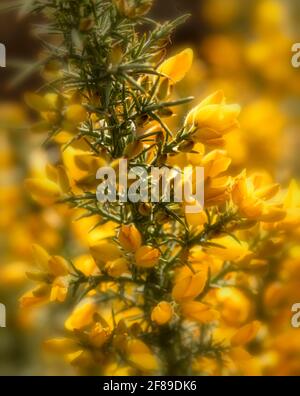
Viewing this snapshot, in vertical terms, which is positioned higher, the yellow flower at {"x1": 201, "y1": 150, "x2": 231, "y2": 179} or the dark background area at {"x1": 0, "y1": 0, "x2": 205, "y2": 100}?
the dark background area at {"x1": 0, "y1": 0, "x2": 205, "y2": 100}

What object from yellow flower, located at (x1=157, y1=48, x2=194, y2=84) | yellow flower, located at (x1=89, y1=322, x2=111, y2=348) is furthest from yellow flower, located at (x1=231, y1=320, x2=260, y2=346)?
yellow flower, located at (x1=157, y1=48, x2=194, y2=84)

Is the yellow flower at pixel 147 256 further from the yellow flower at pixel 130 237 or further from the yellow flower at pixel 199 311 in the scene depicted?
the yellow flower at pixel 199 311

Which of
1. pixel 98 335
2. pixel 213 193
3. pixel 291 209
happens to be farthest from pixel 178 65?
pixel 98 335

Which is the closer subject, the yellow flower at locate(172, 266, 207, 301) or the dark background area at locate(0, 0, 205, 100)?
the yellow flower at locate(172, 266, 207, 301)

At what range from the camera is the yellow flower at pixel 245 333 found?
1245 mm

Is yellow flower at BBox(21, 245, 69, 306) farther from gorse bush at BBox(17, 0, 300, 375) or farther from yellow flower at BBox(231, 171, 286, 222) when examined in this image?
yellow flower at BBox(231, 171, 286, 222)

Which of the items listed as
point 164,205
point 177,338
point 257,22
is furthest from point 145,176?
point 257,22

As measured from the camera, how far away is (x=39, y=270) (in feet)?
3.99

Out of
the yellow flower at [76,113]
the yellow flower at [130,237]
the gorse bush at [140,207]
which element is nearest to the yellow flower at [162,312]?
the gorse bush at [140,207]

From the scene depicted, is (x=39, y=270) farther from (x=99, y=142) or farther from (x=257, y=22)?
(x=257, y=22)

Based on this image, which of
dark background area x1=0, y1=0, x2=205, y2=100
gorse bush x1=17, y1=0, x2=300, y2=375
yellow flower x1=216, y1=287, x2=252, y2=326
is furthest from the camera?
dark background area x1=0, y1=0, x2=205, y2=100

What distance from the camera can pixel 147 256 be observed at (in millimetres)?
1104

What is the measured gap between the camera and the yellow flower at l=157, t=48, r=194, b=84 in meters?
1.13

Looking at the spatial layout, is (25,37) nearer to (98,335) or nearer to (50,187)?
(50,187)
